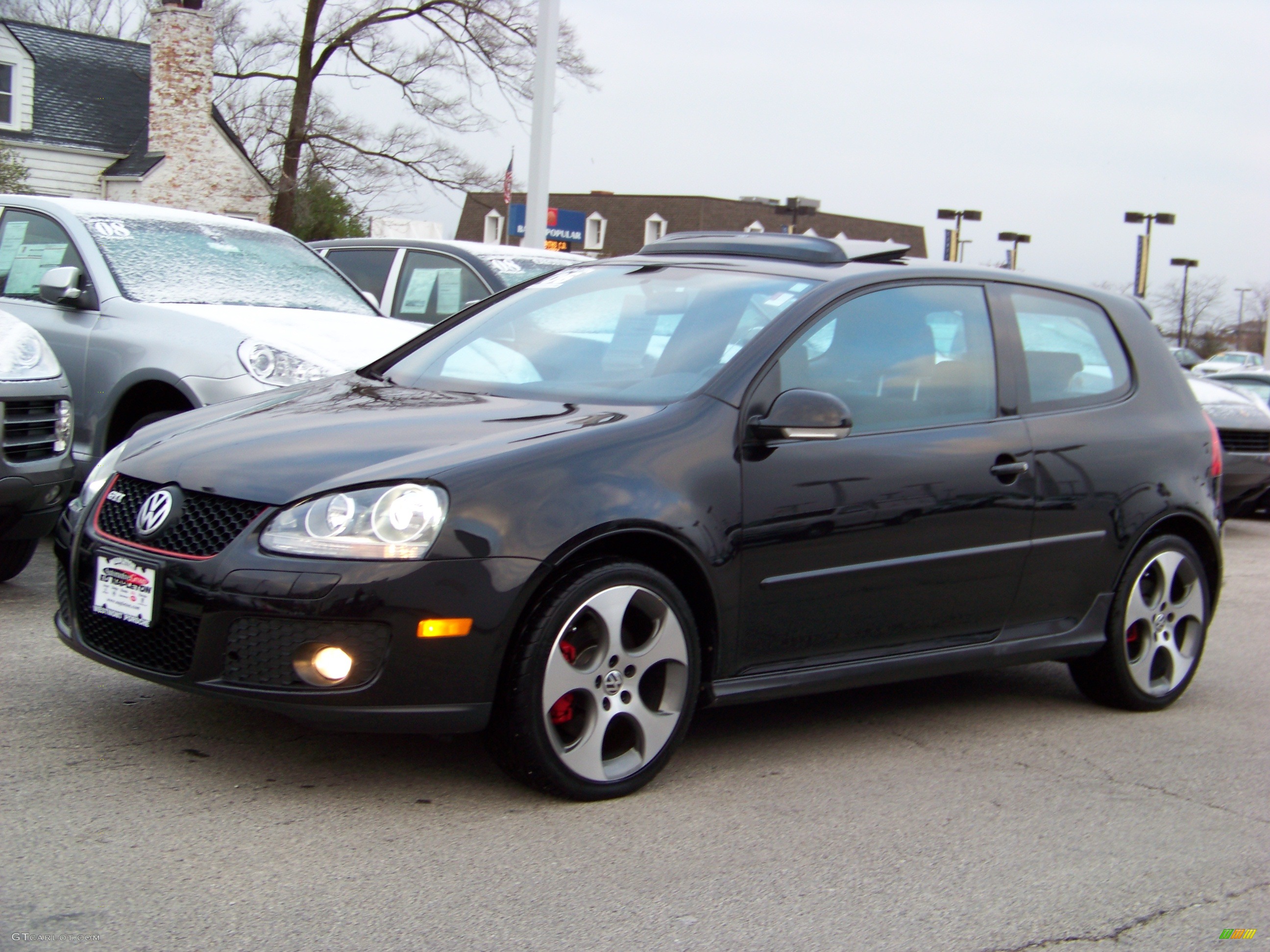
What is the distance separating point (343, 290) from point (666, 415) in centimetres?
456

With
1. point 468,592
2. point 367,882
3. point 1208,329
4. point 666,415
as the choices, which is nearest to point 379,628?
point 468,592

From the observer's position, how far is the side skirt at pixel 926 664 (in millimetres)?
4172

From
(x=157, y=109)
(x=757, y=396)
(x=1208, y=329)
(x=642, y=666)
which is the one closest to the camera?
(x=642, y=666)

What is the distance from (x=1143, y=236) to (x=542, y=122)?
118 feet

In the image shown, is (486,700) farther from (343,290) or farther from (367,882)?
(343,290)

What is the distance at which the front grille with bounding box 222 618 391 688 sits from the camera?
3.48 m

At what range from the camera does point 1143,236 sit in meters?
46.4

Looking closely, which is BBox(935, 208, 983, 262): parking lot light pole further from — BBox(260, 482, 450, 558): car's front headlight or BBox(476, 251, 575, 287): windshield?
BBox(260, 482, 450, 558): car's front headlight

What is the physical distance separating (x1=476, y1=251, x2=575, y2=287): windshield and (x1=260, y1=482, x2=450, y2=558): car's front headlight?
5943 mm

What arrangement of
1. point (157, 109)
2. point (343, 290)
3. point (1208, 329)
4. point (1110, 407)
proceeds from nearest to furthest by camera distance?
point (1110, 407) < point (343, 290) < point (157, 109) < point (1208, 329)

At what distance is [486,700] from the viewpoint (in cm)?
363

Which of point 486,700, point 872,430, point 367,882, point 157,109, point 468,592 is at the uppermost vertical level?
point 157,109

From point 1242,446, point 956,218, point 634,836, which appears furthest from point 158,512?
point 956,218

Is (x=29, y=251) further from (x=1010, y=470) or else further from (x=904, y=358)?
(x=1010, y=470)
